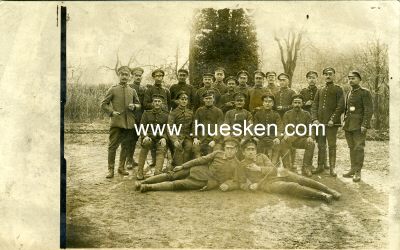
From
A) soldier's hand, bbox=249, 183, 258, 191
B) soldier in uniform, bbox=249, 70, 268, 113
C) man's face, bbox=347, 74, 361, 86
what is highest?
man's face, bbox=347, 74, 361, 86

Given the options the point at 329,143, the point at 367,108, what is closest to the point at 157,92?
the point at 329,143

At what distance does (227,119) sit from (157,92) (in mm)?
701

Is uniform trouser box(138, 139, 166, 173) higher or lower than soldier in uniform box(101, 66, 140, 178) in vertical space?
lower

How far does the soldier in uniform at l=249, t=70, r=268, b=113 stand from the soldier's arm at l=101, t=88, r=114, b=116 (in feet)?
4.23

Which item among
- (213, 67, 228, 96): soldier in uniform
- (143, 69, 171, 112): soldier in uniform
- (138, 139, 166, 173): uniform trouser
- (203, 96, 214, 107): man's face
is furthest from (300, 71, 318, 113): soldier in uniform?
(138, 139, 166, 173): uniform trouser

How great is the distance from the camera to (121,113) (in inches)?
163

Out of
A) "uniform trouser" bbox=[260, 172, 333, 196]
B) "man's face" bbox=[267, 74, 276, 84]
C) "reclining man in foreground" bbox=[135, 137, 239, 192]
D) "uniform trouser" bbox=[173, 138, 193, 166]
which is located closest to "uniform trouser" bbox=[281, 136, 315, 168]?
"uniform trouser" bbox=[260, 172, 333, 196]

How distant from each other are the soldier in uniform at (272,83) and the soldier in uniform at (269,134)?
0.10 metres

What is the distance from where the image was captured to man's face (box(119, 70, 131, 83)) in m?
4.17

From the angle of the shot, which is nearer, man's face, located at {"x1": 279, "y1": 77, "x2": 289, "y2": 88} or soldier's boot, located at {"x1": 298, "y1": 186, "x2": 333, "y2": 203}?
soldier's boot, located at {"x1": 298, "y1": 186, "x2": 333, "y2": 203}

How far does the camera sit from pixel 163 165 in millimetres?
4145

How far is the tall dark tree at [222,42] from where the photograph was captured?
4141mm

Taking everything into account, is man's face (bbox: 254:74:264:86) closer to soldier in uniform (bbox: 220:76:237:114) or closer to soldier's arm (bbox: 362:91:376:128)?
soldier in uniform (bbox: 220:76:237:114)

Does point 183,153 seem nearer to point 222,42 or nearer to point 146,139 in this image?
point 146,139
